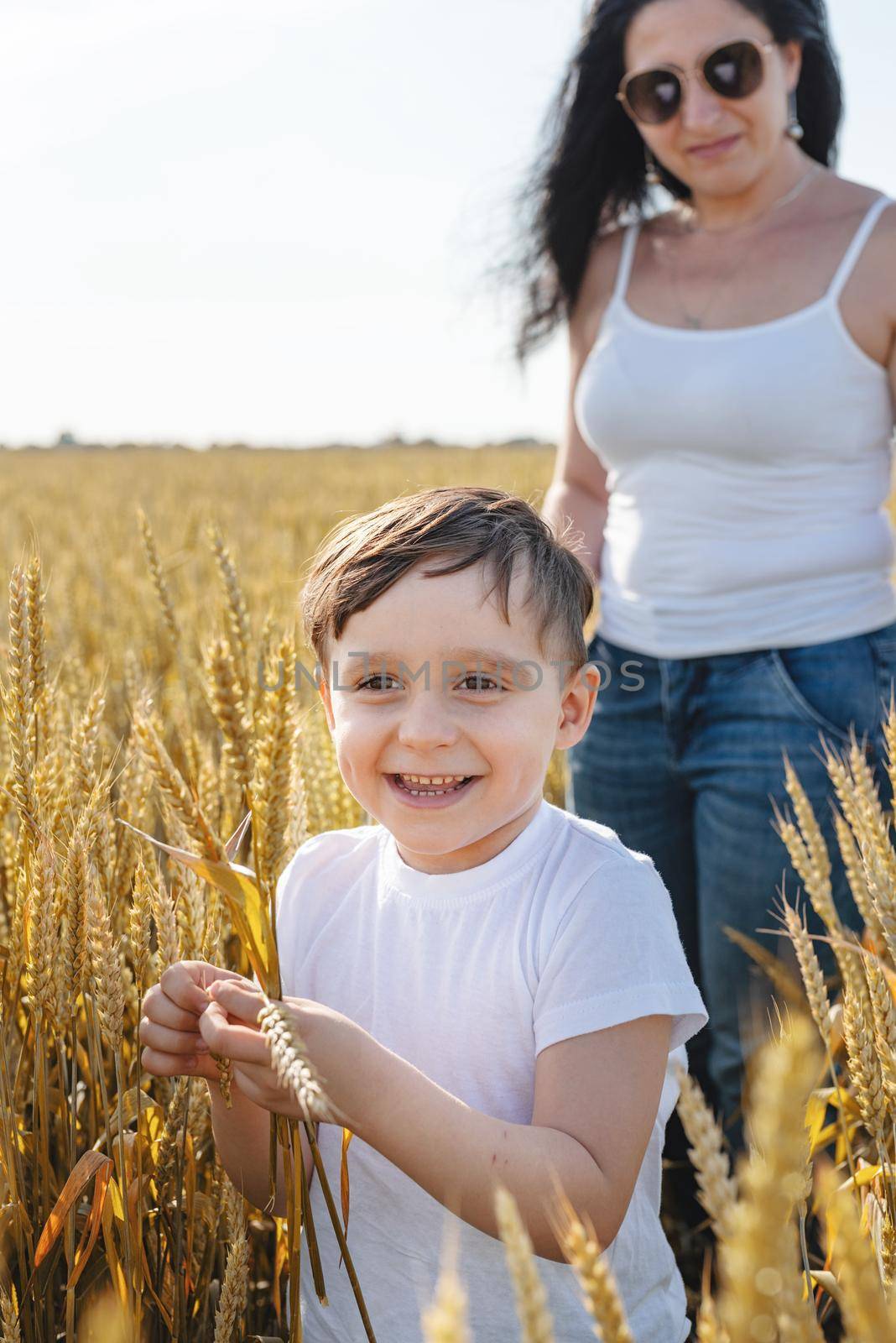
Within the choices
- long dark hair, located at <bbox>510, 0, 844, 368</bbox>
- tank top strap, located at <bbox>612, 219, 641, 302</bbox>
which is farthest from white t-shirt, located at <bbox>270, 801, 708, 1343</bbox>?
long dark hair, located at <bbox>510, 0, 844, 368</bbox>

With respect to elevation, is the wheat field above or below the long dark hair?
below

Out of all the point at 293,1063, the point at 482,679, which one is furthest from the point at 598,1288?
the point at 482,679

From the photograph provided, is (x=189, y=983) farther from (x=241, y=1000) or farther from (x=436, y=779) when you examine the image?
(x=436, y=779)

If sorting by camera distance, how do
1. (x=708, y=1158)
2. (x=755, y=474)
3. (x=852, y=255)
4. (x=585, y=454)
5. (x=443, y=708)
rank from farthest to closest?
(x=585, y=454), (x=755, y=474), (x=852, y=255), (x=443, y=708), (x=708, y=1158)

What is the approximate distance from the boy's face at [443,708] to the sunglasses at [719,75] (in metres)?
1.14

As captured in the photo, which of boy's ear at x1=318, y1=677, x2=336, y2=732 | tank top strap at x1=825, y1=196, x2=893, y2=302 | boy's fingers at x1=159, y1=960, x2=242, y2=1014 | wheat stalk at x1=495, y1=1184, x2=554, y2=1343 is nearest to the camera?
wheat stalk at x1=495, y1=1184, x2=554, y2=1343

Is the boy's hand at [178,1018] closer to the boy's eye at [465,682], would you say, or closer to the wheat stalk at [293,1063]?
the wheat stalk at [293,1063]

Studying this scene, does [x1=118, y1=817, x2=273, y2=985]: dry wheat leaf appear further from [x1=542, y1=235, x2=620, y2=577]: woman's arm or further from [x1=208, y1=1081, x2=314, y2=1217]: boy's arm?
[x1=542, y1=235, x2=620, y2=577]: woman's arm

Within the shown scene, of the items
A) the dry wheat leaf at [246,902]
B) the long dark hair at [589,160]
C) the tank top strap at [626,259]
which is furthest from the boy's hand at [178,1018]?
the long dark hair at [589,160]

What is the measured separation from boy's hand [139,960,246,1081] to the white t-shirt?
230mm

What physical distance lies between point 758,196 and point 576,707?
1168 millimetres

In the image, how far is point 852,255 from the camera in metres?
1.72

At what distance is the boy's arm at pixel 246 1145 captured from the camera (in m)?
1.06

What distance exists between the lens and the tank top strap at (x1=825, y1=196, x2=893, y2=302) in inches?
67.6
